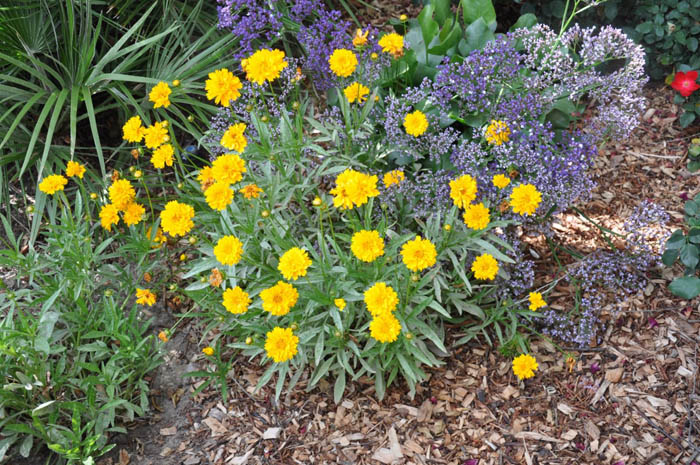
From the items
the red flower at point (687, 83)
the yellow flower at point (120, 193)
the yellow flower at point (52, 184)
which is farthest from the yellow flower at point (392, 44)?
the red flower at point (687, 83)

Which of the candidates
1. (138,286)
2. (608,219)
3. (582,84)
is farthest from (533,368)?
(138,286)

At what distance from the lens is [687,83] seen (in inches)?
116

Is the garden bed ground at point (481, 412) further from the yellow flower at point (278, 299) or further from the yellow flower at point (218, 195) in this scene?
the yellow flower at point (218, 195)

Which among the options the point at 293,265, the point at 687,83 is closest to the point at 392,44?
the point at 293,265

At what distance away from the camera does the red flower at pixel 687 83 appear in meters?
2.93

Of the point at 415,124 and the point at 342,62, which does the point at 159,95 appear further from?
the point at 415,124

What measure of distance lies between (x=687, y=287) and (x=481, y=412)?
919 mm

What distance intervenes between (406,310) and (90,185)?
6.02 feet

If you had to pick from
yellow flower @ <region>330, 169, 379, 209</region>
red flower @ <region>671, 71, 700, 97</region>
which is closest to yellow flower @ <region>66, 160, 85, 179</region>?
yellow flower @ <region>330, 169, 379, 209</region>

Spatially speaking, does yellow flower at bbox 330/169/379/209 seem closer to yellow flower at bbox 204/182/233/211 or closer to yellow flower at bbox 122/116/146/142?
yellow flower at bbox 204/182/233/211

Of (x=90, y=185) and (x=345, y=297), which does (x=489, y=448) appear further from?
(x=90, y=185)

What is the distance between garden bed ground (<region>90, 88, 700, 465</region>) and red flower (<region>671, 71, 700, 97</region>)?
1.06 meters

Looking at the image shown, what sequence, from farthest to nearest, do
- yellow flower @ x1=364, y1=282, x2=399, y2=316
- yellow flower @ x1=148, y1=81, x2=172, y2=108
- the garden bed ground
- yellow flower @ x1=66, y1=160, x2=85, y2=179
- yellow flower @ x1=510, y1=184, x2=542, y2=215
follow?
yellow flower @ x1=66, y1=160, x2=85, y2=179 → yellow flower @ x1=148, y1=81, x2=172, y2=108 → the garden bed ground → yellow flower @ x1=510, y1=184, x2=542, y2=215 → yellow flower @ x1=364, y1=282, x2=399, y2=316

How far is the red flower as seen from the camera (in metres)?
2.93
